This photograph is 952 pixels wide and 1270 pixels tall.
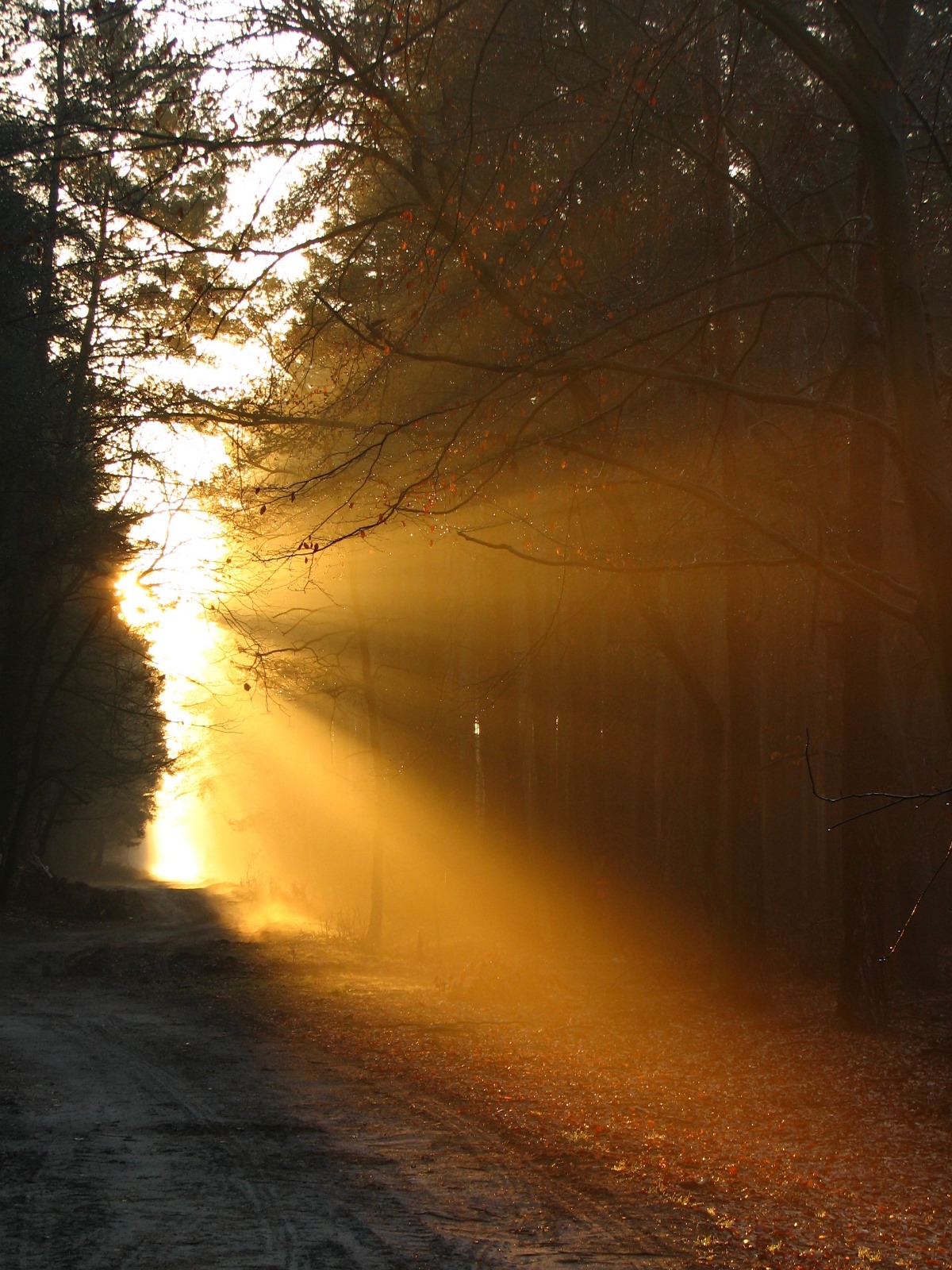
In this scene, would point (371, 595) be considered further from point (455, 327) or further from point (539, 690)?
point (455, 327)

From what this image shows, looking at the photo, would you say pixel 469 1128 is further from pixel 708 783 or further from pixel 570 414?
pixel 570 414

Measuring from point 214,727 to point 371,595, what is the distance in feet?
16.1

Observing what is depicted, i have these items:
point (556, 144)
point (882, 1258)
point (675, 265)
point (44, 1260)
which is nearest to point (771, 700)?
point (675, 265)

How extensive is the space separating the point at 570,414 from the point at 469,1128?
32.7 ft

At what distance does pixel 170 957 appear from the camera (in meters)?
17.5

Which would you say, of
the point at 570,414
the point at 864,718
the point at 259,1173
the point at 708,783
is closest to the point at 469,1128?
the point at 259,1173

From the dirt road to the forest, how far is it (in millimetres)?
2673

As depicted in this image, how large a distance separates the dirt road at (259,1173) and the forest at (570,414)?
8.77 feet

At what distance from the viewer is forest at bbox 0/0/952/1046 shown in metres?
7.46

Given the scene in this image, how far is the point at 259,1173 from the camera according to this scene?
6.15m

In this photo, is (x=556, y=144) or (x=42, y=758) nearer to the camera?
(x=556, y=144)

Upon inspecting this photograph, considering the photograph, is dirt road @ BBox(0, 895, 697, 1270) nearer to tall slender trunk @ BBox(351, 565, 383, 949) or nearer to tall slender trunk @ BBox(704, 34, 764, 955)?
tall slender trunk @ BBox(704, 34, 764, 955)

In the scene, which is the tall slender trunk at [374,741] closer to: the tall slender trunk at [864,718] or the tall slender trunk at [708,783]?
the tall slender trunk at [708,783]

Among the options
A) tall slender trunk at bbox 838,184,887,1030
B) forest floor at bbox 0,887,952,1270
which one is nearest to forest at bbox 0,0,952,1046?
tall slender trunk at bbox 838,184,887,1030
